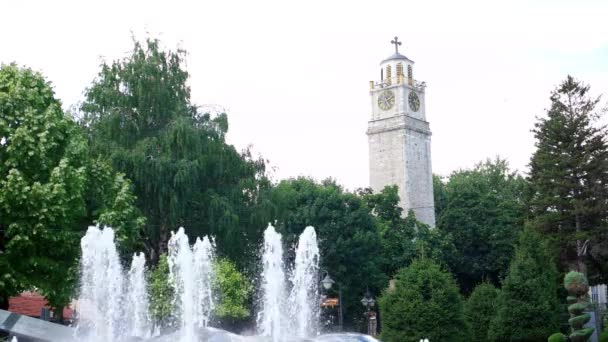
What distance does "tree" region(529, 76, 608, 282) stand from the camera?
111 ft

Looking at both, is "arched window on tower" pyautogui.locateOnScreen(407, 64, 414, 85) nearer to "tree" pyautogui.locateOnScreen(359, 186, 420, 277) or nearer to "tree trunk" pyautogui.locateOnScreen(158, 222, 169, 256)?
"tree" pyautogui.locateOnScreen(359, 186, 420, 277)

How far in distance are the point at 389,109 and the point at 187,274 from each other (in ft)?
148

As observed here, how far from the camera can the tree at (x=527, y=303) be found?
1073 inches

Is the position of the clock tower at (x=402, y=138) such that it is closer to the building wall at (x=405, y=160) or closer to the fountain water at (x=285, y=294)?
the building wall at (x=405, y=160)

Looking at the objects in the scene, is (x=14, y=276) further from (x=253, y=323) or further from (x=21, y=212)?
(x=253, y=323)

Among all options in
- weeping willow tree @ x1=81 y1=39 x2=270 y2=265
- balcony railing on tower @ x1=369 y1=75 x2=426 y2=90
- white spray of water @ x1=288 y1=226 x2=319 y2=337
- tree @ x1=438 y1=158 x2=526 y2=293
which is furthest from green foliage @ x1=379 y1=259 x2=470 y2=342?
balcony railing on tower @ x1=369 y1=75 x2=426 y2=90

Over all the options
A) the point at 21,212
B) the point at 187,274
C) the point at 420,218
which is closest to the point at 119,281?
the point at 187,274

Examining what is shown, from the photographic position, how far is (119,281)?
22375 millimetres

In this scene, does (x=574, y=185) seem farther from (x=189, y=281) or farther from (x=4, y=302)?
(x=4, y=302)

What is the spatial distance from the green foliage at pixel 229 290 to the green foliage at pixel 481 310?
957 cm

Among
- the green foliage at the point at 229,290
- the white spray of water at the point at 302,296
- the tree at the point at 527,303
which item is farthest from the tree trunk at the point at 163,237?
the tree at the point at 527,303

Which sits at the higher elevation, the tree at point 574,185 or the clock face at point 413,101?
the clock face at point 413,101

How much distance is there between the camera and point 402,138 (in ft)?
208

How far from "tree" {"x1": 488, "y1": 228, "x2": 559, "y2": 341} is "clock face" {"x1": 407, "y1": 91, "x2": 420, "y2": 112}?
37.6 metres
